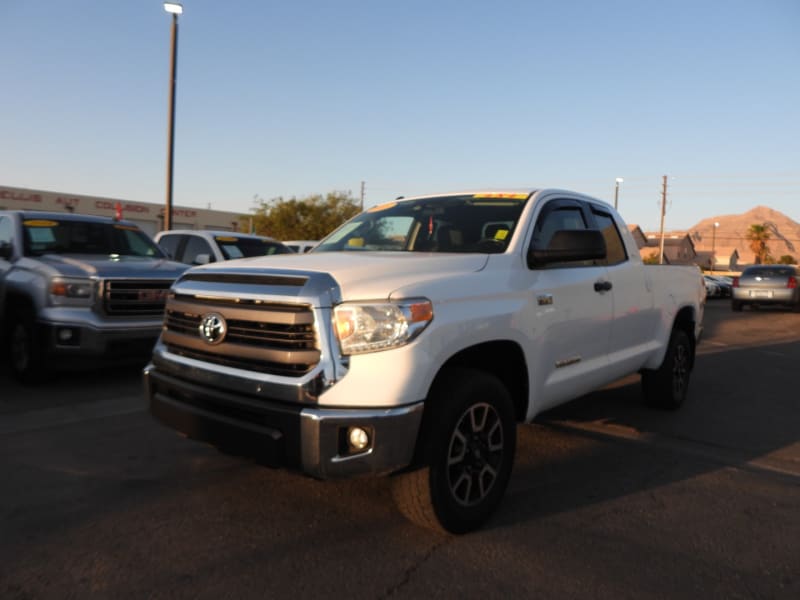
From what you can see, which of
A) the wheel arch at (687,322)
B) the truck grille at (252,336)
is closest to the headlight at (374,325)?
the truck grille at (252,336)

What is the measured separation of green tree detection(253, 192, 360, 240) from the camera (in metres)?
46.6

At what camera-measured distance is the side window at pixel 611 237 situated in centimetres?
489

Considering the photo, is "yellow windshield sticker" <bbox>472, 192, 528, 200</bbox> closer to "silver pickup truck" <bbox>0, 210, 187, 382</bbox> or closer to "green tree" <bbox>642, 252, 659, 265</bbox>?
"green tree" <bbox>642, 252, 659, 265</bbox>

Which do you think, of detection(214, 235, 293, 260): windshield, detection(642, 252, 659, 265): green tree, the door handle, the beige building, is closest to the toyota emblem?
the door handle

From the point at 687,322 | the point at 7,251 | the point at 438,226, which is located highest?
the point at 438,226

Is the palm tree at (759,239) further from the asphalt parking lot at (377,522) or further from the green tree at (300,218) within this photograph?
the asphalt parking lot at (377,522)

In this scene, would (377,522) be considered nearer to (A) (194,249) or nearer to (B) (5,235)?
(B) (5,235)

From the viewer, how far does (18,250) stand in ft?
22.4

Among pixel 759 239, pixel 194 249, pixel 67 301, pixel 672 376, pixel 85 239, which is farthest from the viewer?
pixel 759 239

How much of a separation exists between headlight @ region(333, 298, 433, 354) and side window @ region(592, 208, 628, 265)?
2.49 m

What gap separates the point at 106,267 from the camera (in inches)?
251

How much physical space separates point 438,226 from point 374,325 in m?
1.65

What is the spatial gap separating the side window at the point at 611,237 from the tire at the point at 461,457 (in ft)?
6.67

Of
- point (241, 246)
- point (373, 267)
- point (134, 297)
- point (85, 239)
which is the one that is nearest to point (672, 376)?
point (373, 267)
